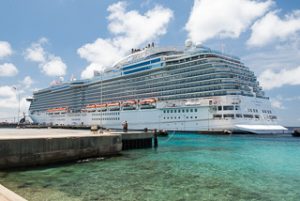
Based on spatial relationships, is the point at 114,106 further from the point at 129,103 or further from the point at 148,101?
the point at 148,101

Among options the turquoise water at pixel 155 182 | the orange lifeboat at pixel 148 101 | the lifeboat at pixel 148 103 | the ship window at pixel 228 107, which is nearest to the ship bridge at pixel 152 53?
the orange lifeboat at pixel 148 101

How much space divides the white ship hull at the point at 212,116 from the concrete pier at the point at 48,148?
2975 cm

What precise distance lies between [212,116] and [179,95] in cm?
1072

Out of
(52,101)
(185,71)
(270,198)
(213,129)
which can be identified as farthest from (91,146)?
(52,101)

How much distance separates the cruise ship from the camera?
176ft

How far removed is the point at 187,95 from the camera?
60.5 m

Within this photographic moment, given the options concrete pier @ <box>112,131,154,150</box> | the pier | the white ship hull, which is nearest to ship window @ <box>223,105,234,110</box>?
the white ship hull

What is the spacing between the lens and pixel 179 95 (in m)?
62.3

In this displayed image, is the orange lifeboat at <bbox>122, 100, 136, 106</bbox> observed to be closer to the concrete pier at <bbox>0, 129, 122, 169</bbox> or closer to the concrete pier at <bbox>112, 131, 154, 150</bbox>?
the concrete pier at <bbox>112, 131, 154, 150</bbox>

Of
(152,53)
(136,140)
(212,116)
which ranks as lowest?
(136,140)

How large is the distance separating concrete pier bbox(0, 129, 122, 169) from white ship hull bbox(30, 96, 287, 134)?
29746 mm

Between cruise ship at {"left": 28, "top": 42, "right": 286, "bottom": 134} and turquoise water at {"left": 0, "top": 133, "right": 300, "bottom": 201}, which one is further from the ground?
cruise ship at {"left": 28, "top": 42, "right": 286, "bottom": 134}

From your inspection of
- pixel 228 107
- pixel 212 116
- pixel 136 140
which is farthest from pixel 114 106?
pixel 136 140

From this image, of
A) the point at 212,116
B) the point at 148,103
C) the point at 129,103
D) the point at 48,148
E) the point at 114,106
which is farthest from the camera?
the point at 114,106
